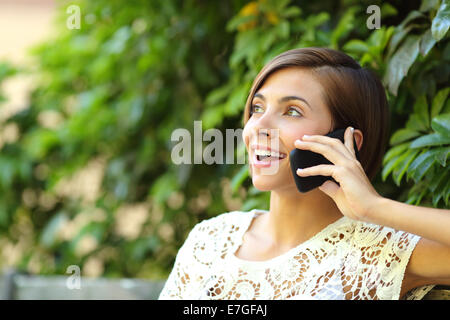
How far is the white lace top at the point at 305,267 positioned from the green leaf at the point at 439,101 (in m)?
0.47

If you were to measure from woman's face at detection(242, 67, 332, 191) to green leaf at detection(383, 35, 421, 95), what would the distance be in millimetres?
375

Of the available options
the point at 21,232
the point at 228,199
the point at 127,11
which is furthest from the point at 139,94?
the point at 21,232

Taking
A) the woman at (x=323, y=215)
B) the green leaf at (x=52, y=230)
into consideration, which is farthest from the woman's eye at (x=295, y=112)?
the green leaf at (x=52, y=230)

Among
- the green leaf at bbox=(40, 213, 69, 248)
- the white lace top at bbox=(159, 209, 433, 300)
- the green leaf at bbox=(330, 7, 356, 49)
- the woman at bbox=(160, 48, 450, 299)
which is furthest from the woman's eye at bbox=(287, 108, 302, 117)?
the green leaf at bbox=(40, 213, 69, 248)

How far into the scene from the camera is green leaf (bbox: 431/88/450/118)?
178cm

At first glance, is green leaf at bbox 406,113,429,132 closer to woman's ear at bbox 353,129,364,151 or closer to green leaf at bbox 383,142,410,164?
green leaf at bbox 383,142,410,164

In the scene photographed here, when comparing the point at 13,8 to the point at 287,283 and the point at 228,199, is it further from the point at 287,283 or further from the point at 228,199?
the point at 287,283

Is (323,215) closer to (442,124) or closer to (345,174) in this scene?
(345,174)

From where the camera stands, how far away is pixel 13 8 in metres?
7.63

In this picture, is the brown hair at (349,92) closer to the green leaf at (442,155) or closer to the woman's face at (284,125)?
the woman's face at (284,125)

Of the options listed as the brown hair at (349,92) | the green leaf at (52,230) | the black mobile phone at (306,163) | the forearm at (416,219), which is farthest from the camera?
the green leaf at (52,230)

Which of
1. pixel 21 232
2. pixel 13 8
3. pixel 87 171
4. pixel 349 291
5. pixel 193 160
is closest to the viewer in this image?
pixel 349 291

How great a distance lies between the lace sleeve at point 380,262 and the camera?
142 cm

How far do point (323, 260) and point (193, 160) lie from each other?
1.75 meters
